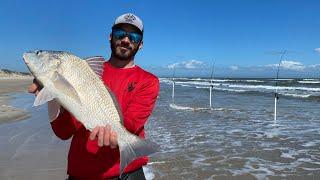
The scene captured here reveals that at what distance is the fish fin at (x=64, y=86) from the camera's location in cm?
250

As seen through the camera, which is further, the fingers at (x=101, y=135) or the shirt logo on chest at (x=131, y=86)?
the shirt logo on chest at (x=131, y=86)

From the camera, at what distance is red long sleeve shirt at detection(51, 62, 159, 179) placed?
2969 millimetres

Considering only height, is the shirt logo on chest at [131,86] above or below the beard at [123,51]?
below

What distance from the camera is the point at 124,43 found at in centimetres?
313

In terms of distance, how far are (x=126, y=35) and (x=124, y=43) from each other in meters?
0.06

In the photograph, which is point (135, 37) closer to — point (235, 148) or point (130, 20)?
point (130, 20)

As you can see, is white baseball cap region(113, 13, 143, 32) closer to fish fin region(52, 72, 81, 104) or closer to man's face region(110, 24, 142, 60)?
man's face region(110, 24, 142, 60)

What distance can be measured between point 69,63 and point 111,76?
0.57m

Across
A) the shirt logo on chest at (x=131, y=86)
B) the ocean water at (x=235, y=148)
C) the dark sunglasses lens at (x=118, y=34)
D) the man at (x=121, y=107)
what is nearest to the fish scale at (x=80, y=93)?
the man at (x=121, y=107)

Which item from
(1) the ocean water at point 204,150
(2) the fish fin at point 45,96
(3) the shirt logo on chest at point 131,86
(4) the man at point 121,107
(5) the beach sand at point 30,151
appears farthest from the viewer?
(1) the ocean water at point 204,150

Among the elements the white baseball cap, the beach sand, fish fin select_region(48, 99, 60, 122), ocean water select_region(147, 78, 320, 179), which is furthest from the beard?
the beach sand

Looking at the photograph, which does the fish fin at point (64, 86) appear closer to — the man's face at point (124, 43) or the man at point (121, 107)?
the man at point (121, 107)

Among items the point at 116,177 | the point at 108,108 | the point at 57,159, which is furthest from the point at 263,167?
the point at 108,108

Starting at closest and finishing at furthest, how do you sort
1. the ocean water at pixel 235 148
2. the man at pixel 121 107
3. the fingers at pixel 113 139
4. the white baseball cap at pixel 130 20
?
the fingers at pixel 113 139 → the man at pixel 121 107 → the white baseball cap at pixel 130 20 → the ocean water at pixel 235 148
